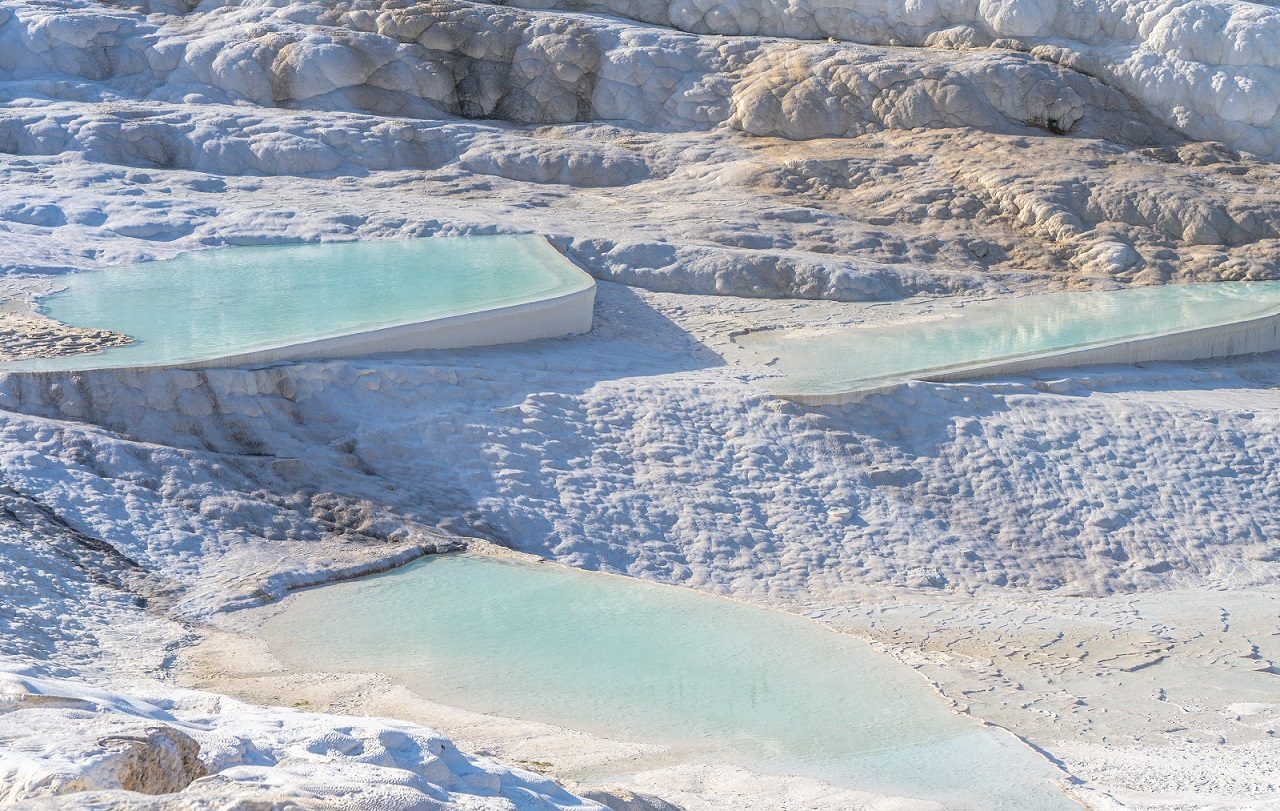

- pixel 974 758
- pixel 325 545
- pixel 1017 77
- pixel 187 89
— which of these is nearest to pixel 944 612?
pixel 974 758

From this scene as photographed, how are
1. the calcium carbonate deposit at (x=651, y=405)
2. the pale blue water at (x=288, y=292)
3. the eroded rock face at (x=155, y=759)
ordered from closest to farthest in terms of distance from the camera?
the eroded rock face at (x=155, y=759), the calcium carbonate deposit at (x=651, y=405), the pale blue water at (x=288, y=292)

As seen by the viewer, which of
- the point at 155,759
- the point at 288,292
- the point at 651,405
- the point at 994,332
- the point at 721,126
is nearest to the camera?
the point at 155,759

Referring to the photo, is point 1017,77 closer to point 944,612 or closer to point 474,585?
point 944,612

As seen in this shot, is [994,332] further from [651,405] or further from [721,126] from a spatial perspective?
[721,126]

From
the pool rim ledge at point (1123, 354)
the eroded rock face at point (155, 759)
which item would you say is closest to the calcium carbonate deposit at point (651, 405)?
the eroded rock face at point (155, 759)

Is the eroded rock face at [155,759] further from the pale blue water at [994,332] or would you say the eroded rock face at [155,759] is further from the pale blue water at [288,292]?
the pale blue water at [994,332]

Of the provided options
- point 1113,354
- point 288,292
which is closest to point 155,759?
point 288,292
